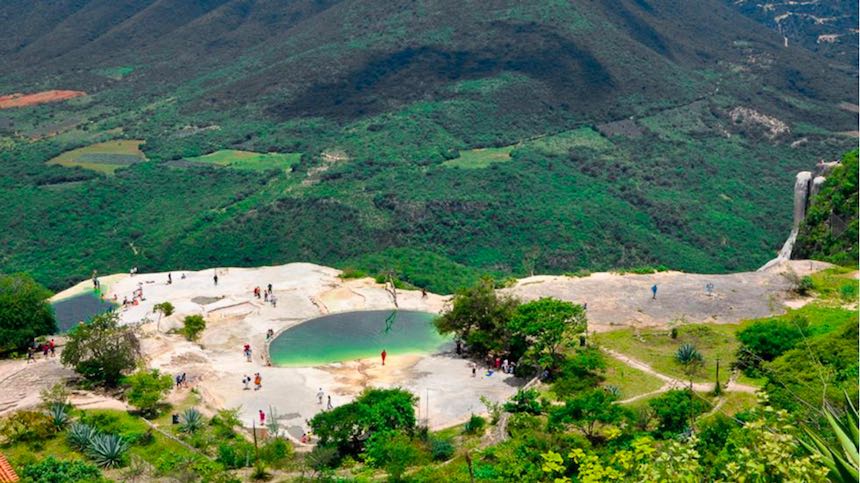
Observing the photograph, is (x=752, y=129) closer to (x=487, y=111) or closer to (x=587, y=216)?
(x=487, y=111)

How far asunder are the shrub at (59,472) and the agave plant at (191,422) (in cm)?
579

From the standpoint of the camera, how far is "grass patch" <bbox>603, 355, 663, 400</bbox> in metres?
37.0

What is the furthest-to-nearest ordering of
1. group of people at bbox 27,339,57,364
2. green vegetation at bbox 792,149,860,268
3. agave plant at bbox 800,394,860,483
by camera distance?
green vegetation at bbox 792,149,860,268 < group of people at bbox 27,339,57,364 < agave plant at bbox 800,394,860,483

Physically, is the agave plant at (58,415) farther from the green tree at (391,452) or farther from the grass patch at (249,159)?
the grass patch at (249,159)

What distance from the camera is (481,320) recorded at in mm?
43688

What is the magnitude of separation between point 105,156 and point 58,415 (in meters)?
96.6

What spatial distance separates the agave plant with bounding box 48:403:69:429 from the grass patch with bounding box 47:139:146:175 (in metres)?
86.6

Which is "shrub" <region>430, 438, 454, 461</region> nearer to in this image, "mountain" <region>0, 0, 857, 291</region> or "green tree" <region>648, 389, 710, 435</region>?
"green tree" <region>648, 389, 710, 435</region>

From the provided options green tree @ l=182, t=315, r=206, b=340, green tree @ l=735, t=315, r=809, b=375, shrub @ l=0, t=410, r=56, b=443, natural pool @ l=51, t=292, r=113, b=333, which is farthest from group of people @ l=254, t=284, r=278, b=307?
green tree @ l=735, t=315, r=809, b=375

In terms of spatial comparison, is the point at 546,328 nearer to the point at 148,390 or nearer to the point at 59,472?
the point at 148,390

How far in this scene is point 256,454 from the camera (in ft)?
104

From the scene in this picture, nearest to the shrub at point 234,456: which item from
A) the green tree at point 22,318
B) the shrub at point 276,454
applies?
the shrub at point 276,454

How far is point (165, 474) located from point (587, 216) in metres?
76.6

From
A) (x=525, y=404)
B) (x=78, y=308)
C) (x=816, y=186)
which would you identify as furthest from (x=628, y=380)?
(x=78, y=308)
